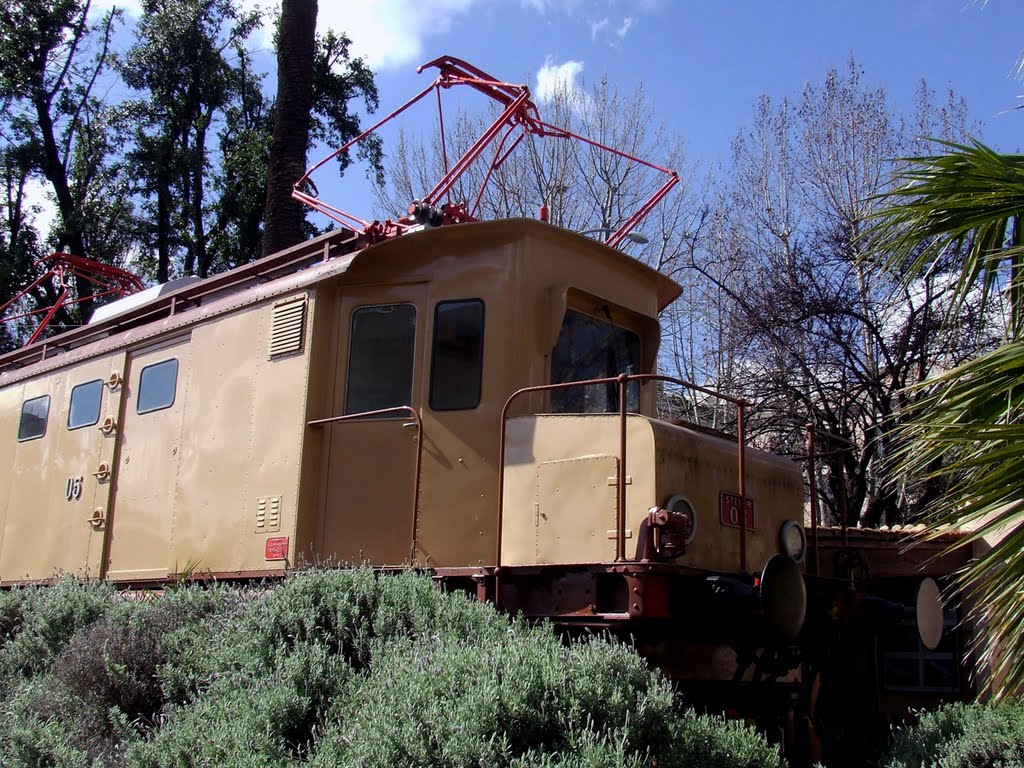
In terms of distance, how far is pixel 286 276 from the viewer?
7.96 metres

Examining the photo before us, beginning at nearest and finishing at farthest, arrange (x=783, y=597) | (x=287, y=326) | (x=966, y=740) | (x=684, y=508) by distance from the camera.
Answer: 1. (x=966, y=740)
2. (x=783, y=597)
3. (x=684, y=508)
4. (x=287, y=326)

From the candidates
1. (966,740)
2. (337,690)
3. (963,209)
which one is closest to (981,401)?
(963,209)

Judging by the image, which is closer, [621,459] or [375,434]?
[621,459]

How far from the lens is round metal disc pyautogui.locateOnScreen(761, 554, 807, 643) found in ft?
19.1

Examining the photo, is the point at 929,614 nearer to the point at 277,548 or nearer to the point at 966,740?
the point at 966,740

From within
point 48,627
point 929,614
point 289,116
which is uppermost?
point 289,116

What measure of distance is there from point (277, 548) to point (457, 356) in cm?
183

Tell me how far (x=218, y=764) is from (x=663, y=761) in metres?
1.94

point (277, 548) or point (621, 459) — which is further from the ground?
point (621, 459)

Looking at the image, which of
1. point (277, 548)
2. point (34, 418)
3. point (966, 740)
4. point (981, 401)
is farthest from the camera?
point (34, 418)

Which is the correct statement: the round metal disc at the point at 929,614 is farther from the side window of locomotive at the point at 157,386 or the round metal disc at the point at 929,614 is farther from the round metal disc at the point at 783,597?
the side window of locomotive at the point at 157,386

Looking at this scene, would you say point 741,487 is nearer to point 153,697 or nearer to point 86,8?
point 153,697

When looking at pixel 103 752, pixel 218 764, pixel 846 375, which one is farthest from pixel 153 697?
pixel 846 375

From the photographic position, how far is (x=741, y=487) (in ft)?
20.5
